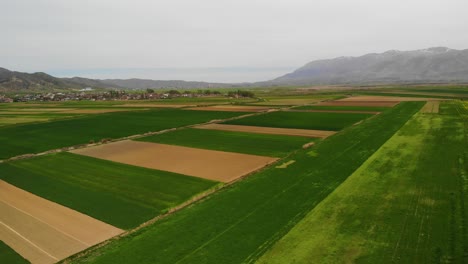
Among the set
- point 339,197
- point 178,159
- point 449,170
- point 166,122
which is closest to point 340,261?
point 339,197

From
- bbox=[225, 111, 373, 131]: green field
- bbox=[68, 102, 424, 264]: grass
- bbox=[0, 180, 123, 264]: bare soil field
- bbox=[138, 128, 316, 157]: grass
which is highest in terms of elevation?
bbox=[225, 111, 373, 131]: green field

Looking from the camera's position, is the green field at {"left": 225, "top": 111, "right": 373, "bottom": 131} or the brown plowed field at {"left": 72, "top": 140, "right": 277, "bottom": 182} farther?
the green field at {"left": 225, "top": 111, "right": 373, "bottom": 131}

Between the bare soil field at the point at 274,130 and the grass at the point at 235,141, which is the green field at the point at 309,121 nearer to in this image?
the bare soil field at the point at 274,130

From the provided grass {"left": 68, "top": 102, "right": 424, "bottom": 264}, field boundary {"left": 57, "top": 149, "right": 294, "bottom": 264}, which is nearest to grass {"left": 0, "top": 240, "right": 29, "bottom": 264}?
field boundary {"left": 57, "top": 149, "right": 294, "bottom": 264}

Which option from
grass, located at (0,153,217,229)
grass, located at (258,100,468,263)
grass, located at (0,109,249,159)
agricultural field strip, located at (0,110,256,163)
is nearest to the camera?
grass, located at (258,100,468,263)

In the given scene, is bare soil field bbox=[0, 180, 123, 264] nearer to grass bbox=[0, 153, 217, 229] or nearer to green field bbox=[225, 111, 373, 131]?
grass bbox=[0, 153, 217, 229]

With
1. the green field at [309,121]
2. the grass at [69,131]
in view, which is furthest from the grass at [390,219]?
the grass at [69,131]
